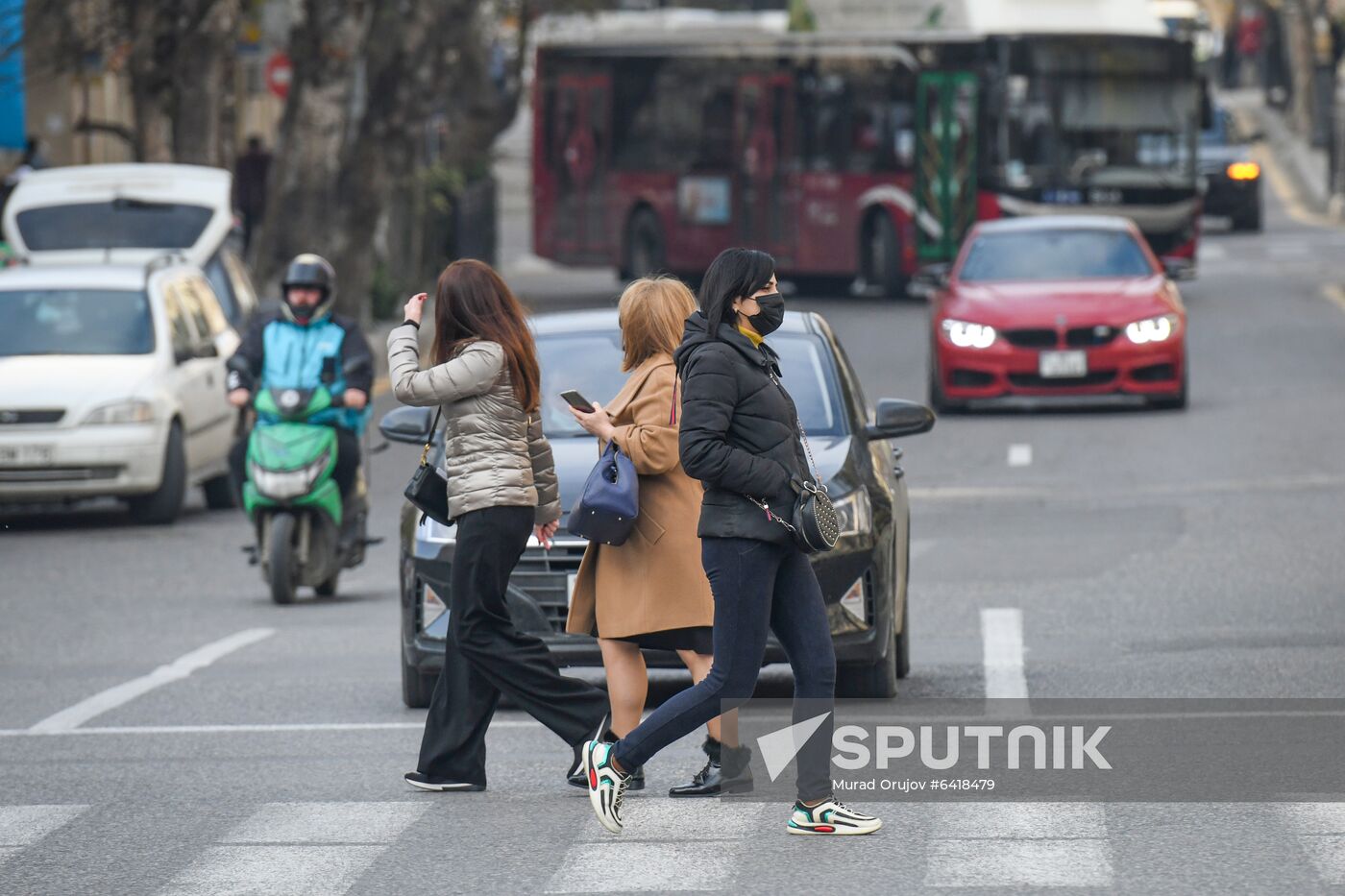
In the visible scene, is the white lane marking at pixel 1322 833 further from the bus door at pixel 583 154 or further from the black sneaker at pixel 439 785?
the bus door at pixel 583 154

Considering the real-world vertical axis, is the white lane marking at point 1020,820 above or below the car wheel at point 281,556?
above

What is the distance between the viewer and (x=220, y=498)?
63.2 feet

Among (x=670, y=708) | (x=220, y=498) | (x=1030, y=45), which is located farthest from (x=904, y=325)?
(x=670, y=708)

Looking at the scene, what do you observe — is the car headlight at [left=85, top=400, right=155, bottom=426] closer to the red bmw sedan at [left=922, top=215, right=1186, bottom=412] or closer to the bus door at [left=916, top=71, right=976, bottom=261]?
the red bmw sedan at [left=922, top=215, right=1186, bottom=412]

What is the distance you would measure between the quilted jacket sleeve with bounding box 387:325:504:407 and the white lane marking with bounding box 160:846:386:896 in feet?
4.42

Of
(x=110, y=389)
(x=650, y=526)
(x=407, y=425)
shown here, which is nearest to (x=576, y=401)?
(x=650, y=526)

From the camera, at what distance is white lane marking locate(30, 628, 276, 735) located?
10.2 m

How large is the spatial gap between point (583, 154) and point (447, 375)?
29.8m

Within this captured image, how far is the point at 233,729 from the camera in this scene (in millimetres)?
9867

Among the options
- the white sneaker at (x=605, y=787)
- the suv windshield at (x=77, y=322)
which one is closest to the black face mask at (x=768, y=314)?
the white sneaker at (x=605, y=787)

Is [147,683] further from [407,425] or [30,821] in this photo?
[30,821]

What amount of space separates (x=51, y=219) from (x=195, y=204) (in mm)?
1279

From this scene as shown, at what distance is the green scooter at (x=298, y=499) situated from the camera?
13.6 meters

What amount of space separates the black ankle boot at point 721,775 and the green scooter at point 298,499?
5709 millimetres
